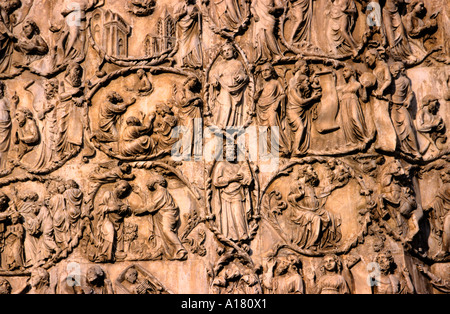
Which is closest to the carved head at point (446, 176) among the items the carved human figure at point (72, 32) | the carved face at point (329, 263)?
the carved face at point (329, 263)

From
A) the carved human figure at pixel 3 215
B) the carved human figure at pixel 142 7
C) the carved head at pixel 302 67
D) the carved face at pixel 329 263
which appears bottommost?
the carved face at pixel 329 263

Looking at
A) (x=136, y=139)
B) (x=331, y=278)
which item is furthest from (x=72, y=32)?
(x=331, y=278)

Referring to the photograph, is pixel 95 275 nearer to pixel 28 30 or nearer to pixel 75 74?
pixel 75 74

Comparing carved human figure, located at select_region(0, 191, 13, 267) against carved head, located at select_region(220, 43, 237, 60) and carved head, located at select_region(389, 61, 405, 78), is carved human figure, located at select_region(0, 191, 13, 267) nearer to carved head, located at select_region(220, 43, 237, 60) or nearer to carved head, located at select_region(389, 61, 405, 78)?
carved head, located at select_region(220, 43, 237, 60)

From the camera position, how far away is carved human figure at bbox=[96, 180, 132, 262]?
18.0 m

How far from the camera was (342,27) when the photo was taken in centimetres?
1906

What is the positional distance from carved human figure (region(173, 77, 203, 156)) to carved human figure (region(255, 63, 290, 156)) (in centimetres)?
107

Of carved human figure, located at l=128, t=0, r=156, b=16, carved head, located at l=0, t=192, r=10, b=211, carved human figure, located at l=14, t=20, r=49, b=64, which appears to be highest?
carved human figure, located at l=128, t=0, r=156, b=16

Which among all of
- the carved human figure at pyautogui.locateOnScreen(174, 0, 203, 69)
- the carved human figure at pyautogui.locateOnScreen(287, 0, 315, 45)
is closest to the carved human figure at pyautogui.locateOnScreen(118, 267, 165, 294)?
the carved human figure at pyautogui.locateOnScreen(174, 0, 203, 69)

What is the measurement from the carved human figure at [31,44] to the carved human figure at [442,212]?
24.6 ft

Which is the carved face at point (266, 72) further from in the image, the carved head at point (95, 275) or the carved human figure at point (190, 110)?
the carved head at point (95, 275)

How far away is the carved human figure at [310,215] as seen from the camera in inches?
715

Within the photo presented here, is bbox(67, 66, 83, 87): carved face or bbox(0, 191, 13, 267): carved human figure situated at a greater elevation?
bbox(67, 66, 83, 87): carved face

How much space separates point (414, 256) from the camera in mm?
18141
